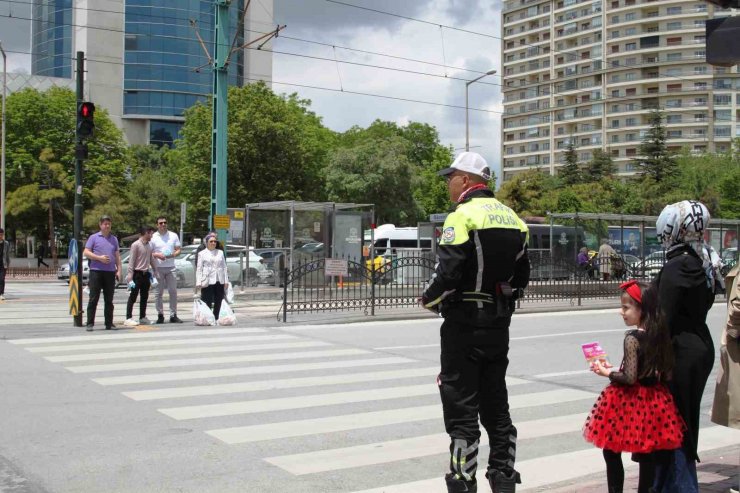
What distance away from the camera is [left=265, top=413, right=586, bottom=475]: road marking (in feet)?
18.7

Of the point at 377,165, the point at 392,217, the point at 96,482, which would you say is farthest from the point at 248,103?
the point at 96,482

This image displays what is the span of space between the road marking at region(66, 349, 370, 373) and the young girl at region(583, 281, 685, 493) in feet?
22.2

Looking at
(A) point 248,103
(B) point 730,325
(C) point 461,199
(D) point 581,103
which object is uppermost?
(D) point 581,103

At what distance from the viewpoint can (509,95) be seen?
11750 cm

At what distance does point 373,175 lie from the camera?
2141 inches

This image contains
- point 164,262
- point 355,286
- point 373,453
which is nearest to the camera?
point 373,453

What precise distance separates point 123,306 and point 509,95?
104m

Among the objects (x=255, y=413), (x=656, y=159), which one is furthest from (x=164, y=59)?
(x=255, y=413)

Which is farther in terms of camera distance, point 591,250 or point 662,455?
point 591,250

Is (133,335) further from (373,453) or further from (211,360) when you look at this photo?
(373,453)

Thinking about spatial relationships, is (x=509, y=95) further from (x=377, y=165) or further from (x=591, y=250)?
(x=591, y=250)

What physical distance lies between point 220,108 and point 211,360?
1335cm

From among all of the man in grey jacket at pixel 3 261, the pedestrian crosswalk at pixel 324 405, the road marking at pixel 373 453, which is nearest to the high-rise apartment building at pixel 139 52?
the man in grey jacket at pixel 3 261

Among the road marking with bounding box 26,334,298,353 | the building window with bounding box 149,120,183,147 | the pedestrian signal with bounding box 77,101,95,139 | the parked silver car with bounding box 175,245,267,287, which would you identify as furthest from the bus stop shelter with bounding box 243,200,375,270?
the building window with bounding box 149,120,183,147
